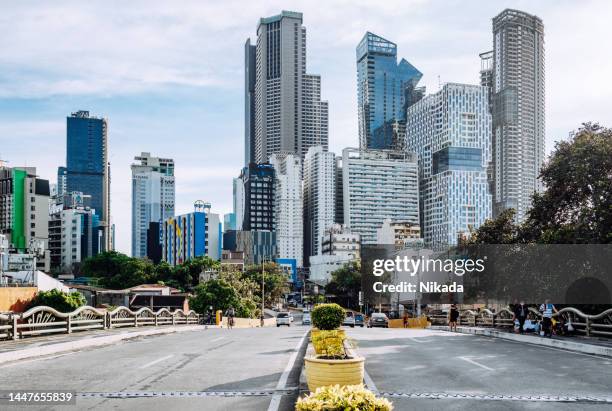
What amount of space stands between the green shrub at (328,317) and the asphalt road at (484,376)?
4.43ft

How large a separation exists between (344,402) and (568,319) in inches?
962

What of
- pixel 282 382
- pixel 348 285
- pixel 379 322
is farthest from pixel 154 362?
pixel 348 285

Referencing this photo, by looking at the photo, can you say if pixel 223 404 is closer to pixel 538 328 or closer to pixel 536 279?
pixel 538 328

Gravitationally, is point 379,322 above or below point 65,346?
below

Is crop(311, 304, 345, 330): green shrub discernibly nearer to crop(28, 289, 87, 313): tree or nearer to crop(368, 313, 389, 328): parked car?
crop(28, 289, 87, 313): tree

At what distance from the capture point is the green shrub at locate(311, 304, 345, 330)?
15.2 metres

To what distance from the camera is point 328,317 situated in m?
15.2

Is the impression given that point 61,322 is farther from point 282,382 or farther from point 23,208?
point 23,208

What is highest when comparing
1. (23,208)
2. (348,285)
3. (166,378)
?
(23,208)

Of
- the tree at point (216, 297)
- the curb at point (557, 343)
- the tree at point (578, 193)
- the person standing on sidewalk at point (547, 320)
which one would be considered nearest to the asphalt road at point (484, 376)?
the curb at point (557, 343)

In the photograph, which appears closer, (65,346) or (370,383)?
(370,383)

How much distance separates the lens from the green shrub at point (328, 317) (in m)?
15.2

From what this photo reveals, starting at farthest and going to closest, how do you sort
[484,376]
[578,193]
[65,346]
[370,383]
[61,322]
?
[578,193] < [61,322] < [65,346] < [484,376] < [370,383]

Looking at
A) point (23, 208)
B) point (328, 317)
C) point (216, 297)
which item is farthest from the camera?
point (23, 208)
